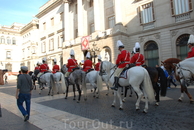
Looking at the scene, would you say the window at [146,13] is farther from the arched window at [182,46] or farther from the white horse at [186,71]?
the white horse at [186,71]

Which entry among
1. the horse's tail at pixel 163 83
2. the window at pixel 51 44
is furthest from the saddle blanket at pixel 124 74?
the window at pixel 51 44

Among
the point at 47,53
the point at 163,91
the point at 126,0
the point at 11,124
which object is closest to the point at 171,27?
the point at 126,0

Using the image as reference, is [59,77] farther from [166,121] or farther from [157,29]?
[157,29]

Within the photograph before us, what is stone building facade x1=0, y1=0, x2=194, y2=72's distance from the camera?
58.4ft

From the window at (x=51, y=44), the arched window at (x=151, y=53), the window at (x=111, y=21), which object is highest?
the window at (x=111, y=21)

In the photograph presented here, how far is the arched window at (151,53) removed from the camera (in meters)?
19.8

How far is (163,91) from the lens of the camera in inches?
255

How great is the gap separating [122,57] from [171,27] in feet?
49.1

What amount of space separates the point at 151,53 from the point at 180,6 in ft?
21.4

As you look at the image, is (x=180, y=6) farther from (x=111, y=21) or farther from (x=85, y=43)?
(x=85, y=43)

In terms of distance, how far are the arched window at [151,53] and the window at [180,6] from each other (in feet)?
14.9

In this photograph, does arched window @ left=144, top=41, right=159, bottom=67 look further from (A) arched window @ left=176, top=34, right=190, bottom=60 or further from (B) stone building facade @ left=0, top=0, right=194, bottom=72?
(A) arched window @ left=176, top=34, right=190, bottom=60

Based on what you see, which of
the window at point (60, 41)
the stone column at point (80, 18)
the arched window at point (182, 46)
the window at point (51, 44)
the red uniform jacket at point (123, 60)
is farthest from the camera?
the window at point (51, 44)

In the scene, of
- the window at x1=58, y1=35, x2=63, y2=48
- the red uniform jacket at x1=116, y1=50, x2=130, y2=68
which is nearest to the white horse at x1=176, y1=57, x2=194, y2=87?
the red uniform jacket at x1=116, y1=50, x2=130, y2=68
